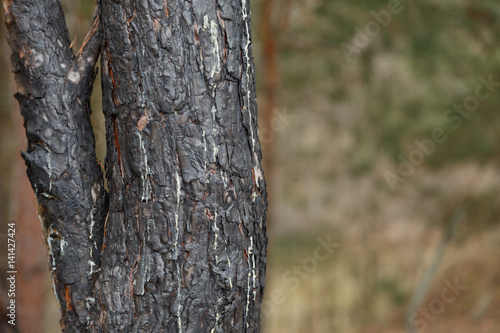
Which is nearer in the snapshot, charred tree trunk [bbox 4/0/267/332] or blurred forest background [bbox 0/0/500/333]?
charred tree trunk [bbox 4/0/267/332]

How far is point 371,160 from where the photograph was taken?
20.0 ft

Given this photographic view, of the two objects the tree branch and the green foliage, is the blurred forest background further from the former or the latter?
the tree branch

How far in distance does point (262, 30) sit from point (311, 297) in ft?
14.5

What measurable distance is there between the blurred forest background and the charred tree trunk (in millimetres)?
2529

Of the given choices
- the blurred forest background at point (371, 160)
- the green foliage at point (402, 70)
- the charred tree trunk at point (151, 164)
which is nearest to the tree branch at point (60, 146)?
the charred tree trunk at point (151, 164)

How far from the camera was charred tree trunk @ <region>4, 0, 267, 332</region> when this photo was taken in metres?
1.44

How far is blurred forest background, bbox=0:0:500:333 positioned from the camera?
5.05m

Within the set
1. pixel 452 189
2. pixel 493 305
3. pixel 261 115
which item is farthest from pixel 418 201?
pixel 261 115

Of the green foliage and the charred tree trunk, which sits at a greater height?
the green foliage

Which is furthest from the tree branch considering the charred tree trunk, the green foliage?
the green foliage

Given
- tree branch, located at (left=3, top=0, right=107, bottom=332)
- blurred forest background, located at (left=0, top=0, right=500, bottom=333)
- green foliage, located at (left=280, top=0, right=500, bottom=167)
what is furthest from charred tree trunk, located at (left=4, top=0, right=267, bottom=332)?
green foliage, located at (left=280, top=0, right=500, bottom=167)

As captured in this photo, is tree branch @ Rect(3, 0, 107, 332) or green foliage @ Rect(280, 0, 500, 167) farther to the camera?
green foliage @ Rect(280, 0, 500, 167)

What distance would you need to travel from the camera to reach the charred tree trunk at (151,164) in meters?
1.44

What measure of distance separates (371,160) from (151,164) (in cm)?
496
